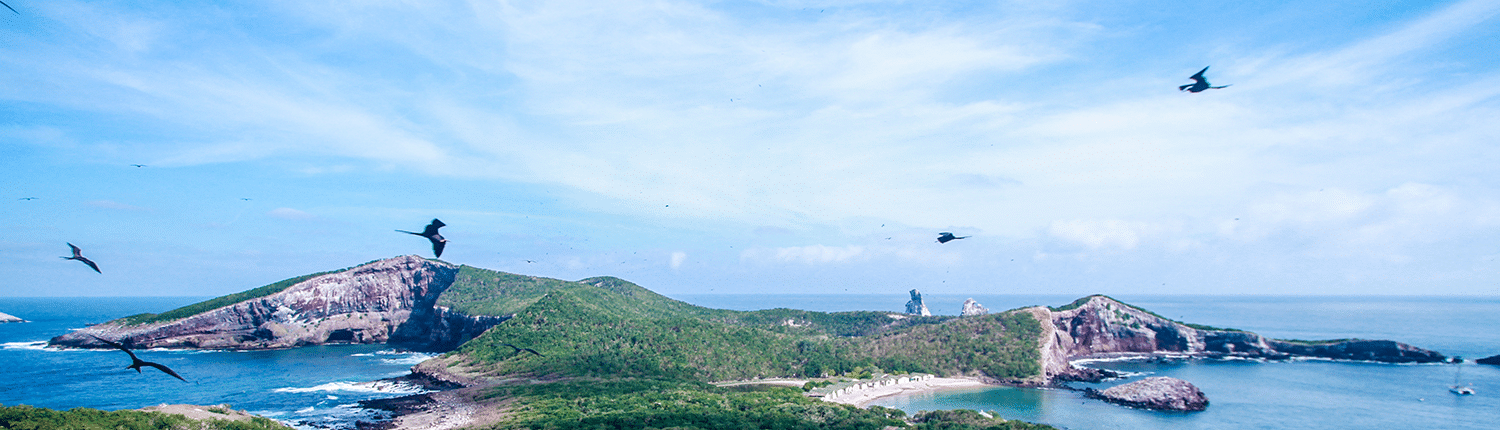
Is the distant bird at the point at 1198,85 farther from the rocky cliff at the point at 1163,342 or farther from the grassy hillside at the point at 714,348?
the rocky cliff at the point at 1163,342

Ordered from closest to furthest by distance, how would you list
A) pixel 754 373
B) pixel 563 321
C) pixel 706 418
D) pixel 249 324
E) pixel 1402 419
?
pixel 706 418 → pixel 1402 419 → pixel 754 373 → pixel 563 321 → pixel 249 324

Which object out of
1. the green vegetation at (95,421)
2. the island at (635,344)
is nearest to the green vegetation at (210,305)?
the island at (635,344)

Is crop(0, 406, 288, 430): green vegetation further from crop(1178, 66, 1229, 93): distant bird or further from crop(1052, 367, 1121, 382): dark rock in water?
crop(1052, 367, 1121, 382): dark rock in water

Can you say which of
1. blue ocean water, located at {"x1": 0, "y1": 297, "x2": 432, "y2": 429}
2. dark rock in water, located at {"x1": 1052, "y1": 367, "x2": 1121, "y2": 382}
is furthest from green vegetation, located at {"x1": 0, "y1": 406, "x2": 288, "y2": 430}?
dark rock in water, located at {"x1": 1052, "y1": 367, "x2": 1121, "y2": 382}

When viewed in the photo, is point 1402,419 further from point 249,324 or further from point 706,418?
point 249,324

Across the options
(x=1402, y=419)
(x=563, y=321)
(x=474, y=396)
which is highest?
(x=563, y=321)

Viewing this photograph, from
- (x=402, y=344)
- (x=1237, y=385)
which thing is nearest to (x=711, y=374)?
(x=1237, y=385)

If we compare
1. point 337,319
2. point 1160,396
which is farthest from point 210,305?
point 1160,396

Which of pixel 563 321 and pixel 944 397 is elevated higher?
pixel 563 321
